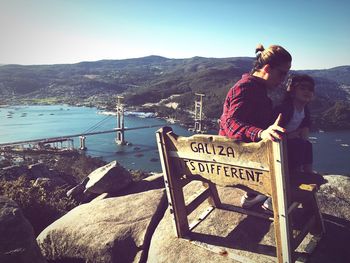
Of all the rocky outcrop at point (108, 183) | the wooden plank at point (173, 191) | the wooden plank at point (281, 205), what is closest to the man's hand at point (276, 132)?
the wooden plank at point (281, 205)

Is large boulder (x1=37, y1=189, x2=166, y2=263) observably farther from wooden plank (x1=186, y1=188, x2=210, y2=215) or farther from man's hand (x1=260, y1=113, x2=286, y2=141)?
man's hand (x1=260, y1=113, x2=286, y2=141)

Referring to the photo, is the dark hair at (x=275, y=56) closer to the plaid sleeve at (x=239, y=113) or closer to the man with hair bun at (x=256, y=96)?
the man with hair bun at (x=256, y=96)

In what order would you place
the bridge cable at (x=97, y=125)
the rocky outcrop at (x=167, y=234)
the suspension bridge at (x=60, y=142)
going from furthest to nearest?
the bridge cable at (x=97, y=125) < the suspension bridge at (x=60, y=142) < the rocky outcrop at (x=167, y=234)

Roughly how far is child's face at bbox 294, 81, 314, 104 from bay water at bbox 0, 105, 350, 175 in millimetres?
51600

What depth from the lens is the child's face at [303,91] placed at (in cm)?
351

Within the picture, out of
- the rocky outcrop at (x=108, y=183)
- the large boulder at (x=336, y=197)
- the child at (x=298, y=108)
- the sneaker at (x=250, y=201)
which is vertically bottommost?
the rocky outcrop at (x=108, y=183)

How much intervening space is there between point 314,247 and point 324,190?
1742 millimetres

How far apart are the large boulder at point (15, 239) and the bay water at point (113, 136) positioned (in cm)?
5146

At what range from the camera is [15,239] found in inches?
125

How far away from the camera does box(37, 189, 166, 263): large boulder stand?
3.76 meters

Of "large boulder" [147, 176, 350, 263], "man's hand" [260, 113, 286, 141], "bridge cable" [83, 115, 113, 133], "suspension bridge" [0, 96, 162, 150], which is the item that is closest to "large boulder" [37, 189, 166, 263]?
"large boulder" [147, 176, 350, 263]

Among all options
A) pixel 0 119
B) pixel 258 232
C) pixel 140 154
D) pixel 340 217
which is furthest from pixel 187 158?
pixel 0 119

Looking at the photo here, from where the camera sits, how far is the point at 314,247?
10.4ft

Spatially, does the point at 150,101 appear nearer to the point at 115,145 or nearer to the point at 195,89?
the point at 195,89
